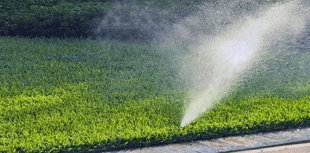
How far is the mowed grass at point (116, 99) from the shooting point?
3.45 metres

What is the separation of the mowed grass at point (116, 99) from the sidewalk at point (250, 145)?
95mm

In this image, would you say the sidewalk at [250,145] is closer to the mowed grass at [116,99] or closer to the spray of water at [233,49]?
the mowed grass at [116,99]

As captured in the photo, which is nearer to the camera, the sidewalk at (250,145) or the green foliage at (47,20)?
the sidewalk at (250,145)

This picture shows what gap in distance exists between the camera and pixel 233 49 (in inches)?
282

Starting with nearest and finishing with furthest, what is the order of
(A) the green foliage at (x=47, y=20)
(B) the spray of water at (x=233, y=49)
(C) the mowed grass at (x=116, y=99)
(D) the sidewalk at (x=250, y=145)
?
1. (D) the sidewalk at (x=250, y=145)
2. (C) the mowed grass at (x=116, y=99)
3. (B) the spray of water at (x=233, y=49)
4. (A) the green foliage at (x=47, y=20)

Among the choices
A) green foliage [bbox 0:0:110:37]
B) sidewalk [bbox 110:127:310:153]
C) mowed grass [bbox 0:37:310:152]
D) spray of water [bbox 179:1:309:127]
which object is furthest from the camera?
green foliage [bbox 0:0:110:37]

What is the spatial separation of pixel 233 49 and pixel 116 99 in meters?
3.73

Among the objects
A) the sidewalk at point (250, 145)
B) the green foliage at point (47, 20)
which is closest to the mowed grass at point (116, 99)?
the sidewalk at point (250, 145)

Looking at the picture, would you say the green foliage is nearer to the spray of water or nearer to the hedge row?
the hedge row

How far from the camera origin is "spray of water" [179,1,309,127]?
485 centimetres

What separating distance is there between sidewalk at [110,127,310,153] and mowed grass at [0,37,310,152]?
0.31 ft

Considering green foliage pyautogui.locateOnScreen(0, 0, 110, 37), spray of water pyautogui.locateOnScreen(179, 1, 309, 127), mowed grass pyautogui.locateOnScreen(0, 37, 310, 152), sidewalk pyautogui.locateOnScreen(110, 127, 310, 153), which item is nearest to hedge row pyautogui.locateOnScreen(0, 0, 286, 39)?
green foliage pyautogui.locateOnScreen(0, 0, 110, 37)

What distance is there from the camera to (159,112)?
4.09 meters

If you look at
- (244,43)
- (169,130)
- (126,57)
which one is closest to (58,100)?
(169,130)
